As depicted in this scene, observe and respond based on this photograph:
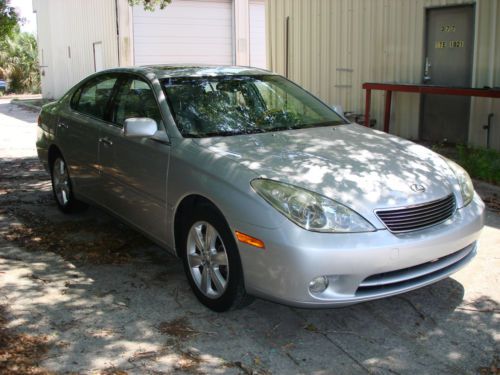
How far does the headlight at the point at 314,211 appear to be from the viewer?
11.5 ft

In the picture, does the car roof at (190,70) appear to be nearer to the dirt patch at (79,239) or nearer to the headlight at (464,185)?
the dirt patch at (79,239)

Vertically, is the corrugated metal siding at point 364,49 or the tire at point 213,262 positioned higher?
the corrugated metal siding at point 364,49

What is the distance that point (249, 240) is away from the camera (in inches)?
142

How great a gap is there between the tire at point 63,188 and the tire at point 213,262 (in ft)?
8.02

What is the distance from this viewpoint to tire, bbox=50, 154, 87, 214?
6289mm

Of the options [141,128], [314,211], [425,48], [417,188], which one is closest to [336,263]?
[314,211]

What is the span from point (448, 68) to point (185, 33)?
10138 millimetres

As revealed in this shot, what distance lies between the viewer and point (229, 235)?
3.78 m

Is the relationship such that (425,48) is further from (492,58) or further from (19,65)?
(19,65)

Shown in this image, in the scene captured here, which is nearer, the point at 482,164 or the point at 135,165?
the point at 135,165

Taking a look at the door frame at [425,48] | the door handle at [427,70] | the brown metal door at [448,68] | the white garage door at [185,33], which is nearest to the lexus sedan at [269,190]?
the door frame at [425,48]

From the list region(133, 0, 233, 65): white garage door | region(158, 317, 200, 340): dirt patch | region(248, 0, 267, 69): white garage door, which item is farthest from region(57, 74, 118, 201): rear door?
region(248, 0, 267, 69): white garage door

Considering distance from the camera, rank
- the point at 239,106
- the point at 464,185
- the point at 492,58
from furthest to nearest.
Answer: the point at 492,58 → the point at 239,106 → the point at 464,185

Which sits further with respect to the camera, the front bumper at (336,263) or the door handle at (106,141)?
the door handle at (106,141)
